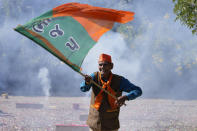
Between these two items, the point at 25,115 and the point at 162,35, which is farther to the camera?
the point at 162,35

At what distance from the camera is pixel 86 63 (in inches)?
A: 693

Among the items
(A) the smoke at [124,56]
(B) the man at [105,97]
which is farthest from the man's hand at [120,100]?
(A) the smoke at [124,56]

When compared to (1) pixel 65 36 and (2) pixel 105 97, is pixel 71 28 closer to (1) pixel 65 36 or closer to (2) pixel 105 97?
(1) pixel 65 36

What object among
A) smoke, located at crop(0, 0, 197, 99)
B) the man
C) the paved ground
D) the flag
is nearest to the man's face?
the man

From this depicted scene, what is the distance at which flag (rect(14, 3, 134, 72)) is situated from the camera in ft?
11.3

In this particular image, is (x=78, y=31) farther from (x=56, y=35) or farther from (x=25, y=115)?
(x=25, y=115)

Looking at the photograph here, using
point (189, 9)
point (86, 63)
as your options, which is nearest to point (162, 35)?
point (86, 63)

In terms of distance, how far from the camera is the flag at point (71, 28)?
11.3ft

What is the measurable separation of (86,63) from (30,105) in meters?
6.63

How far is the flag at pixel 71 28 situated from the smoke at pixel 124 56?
13693 millimetres

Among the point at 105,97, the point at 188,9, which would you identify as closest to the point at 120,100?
the point at 105,97

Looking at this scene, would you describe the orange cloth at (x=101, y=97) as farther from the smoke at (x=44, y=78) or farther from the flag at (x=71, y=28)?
the smoke at (x=44, y=78)

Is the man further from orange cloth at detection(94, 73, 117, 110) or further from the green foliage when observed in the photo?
the green foliage

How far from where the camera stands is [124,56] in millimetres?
18422
